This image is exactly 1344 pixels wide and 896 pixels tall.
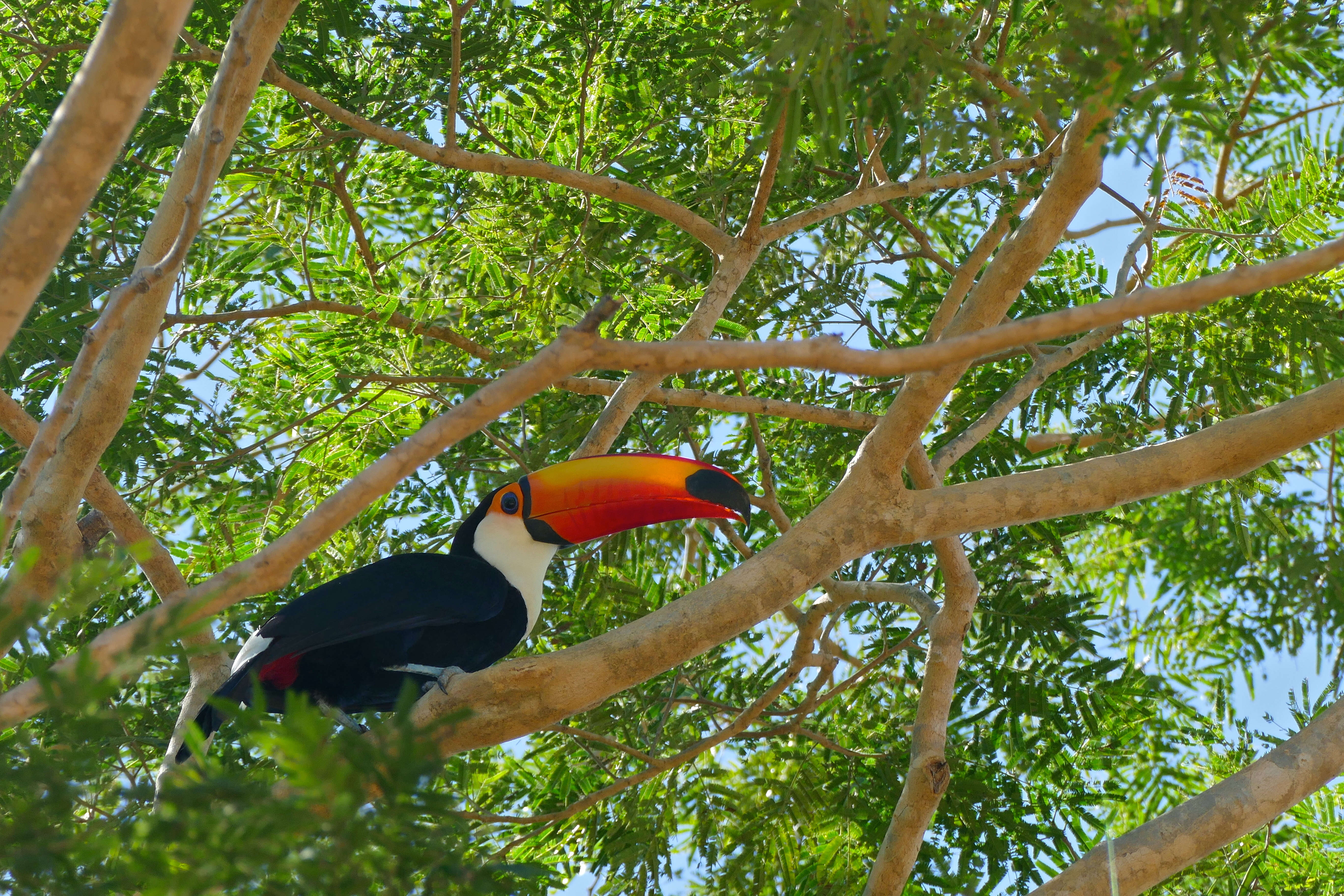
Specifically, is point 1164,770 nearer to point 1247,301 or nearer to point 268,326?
point 1247,301

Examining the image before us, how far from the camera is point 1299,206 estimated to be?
17.3ft

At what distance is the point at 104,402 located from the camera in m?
3.21

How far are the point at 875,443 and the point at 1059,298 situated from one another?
7.25ft

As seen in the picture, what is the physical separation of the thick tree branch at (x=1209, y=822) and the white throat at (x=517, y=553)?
6.72ft

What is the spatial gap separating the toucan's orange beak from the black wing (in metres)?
0.29

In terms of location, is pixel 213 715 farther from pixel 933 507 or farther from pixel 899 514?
pixel 933 507

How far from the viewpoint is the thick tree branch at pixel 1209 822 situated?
3.66m

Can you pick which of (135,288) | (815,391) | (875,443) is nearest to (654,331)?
(815,391)

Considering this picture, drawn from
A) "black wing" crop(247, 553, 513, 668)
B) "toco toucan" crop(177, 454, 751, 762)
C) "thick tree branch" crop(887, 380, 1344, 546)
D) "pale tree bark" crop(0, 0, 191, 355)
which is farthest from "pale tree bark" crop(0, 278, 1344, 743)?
"pale tree bark" crop(0, 0, 191, 355)

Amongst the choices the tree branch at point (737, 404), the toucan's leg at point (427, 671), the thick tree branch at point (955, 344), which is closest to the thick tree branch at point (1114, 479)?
the tree branch at point (737, 404)

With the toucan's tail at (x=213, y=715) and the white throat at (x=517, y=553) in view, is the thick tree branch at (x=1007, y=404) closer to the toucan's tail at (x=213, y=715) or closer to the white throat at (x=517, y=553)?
the white throat at (x=517, y=553)

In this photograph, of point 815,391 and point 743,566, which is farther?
point 815,391

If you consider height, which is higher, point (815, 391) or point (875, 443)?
point (815, 391)

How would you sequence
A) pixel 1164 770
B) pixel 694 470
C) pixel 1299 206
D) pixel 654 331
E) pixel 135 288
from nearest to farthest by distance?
pixel 135 288, pixel 694 470, pixel 654 331, pixel 1299 206, pixel 1164 770
